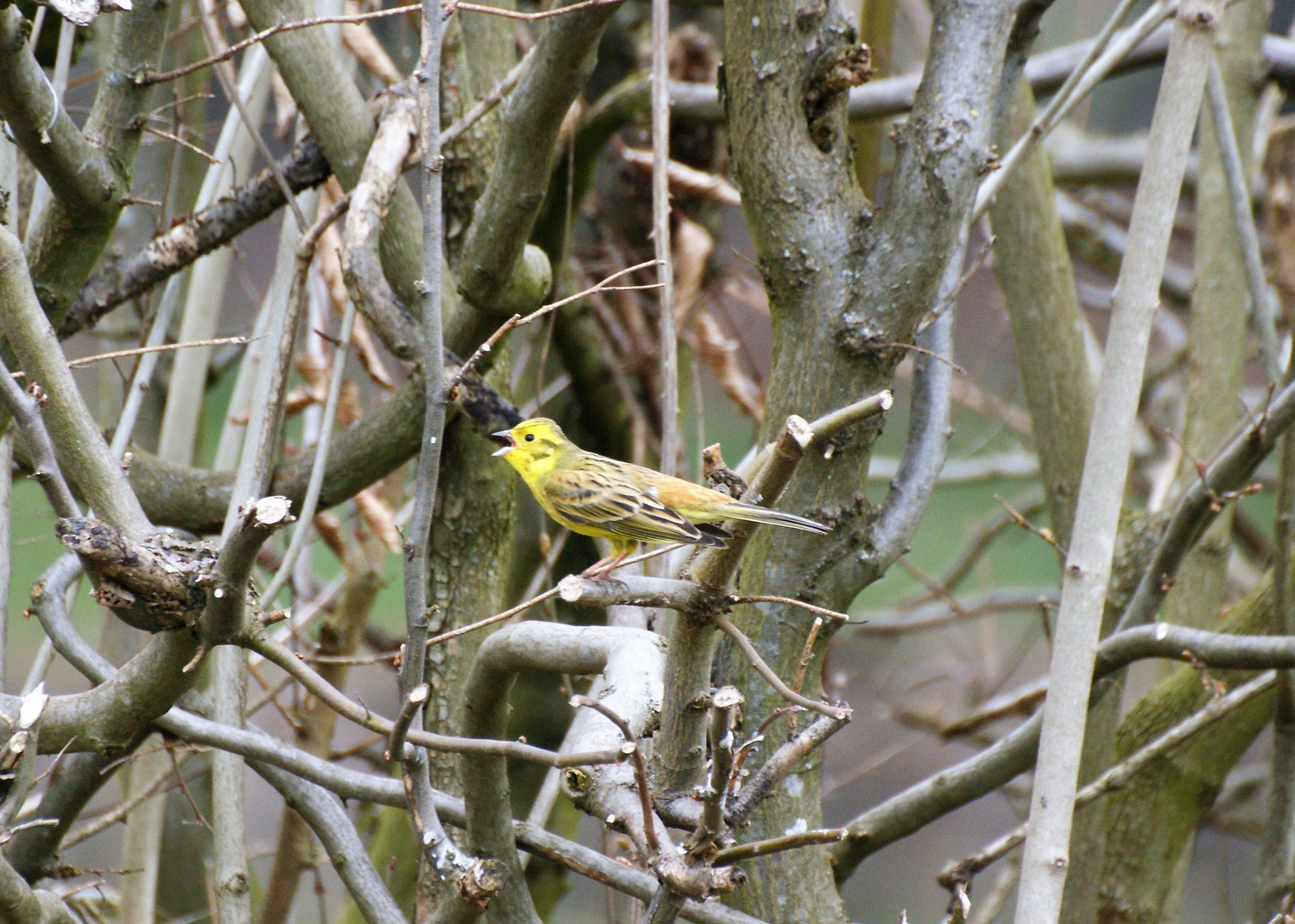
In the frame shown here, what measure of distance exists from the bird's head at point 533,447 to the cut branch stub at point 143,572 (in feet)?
4.55

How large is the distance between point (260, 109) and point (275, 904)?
2652mm

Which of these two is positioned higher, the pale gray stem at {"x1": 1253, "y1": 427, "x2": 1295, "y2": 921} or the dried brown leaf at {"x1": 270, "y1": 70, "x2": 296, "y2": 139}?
the dried brown leaf at {"x1": 270, "y1": 70, "x2": 296, "y2": 139}

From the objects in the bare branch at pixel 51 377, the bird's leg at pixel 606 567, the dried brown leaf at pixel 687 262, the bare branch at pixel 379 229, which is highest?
the dried brown leaf at pixel 687 262

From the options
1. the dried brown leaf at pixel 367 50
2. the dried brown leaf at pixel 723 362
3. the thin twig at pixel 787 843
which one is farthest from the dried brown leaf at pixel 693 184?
the thin twig at pixel 787 843

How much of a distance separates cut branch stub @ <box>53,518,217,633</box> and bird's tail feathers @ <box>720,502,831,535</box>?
0.80 meters

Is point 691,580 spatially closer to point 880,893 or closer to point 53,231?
point 53,231

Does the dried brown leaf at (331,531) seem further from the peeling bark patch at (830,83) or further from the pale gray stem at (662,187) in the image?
the peeling bark patch at (830,83)

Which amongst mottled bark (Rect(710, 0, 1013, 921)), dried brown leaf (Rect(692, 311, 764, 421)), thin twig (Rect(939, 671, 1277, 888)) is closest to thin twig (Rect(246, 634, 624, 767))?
mottled bark (Rect(710, 0, 1013, 921))

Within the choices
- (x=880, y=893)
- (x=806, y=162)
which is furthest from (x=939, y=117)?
(x=880, y=893)

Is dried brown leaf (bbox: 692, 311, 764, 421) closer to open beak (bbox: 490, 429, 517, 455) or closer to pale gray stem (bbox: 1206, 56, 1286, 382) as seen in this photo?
open beak (bbox: 490, 429, 517, 455)

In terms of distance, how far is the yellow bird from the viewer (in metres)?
2.56

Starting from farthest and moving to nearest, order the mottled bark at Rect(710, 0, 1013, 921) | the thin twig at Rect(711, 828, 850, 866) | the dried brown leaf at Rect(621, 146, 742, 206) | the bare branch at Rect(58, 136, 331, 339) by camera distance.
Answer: the dried brown leaf at Rect(621, 146, 742, 206) < the bare branch at Rect(58, 136, 331, 339) < the mottled bark at Rect(710, 0, 1013, 921) < the thin twig at Rect(711, 828, 850, 866)

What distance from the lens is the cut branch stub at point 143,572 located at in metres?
1.45

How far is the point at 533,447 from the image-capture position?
120 inches
